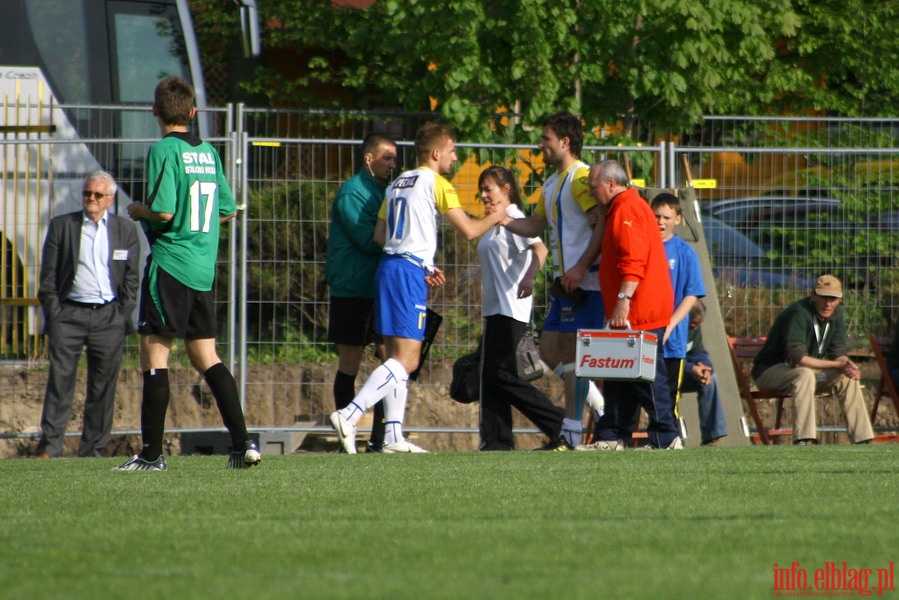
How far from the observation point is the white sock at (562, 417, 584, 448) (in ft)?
29.4

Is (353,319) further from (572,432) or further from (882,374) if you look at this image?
(882,374)

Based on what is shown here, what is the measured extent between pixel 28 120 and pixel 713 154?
577 centimetres

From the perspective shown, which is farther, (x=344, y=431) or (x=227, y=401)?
(x=344, y=431)

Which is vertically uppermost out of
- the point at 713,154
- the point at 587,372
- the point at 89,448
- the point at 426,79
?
the point at 426,79

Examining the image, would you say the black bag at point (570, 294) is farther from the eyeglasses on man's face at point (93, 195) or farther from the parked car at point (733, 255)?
the eyeglasses on man's face at point (93, 195)


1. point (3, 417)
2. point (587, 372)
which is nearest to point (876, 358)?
point (587, 372)

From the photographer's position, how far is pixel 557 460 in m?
7.65

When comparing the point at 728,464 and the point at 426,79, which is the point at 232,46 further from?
the point at 728,464

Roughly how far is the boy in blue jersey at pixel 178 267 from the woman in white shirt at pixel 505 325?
7.48 ft

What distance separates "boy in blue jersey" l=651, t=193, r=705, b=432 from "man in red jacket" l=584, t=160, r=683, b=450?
1.68 feet

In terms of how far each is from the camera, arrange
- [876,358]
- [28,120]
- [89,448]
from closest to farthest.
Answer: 1. [89,448]
2. [876,358]
3. [28,120]

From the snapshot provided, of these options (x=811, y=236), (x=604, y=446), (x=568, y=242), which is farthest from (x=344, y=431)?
(x=811, y=236)

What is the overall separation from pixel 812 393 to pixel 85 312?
17.6 feet

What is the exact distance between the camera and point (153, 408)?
739 cm
